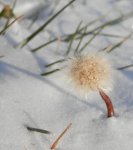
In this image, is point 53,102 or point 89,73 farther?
point 53,102

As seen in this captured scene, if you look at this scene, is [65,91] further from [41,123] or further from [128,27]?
[128,27]

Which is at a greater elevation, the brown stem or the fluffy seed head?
the fluffy seed head

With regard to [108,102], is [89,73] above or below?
above

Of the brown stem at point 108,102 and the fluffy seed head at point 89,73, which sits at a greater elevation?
the fluffy seed head at point 89,73
